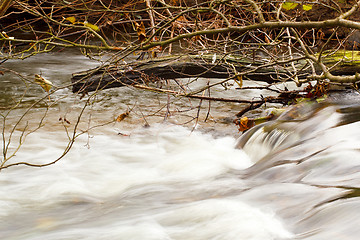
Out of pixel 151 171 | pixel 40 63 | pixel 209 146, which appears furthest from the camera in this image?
pixel 40 63

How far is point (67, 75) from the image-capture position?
7.90 metres

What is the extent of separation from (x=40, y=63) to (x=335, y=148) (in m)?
6.78

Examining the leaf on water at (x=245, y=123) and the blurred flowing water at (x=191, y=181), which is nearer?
the blurred flowing water at (x=191, y=181)

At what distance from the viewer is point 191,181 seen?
374 cm

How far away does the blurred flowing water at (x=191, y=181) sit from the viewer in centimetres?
264

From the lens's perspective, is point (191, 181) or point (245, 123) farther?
point (245, 123)

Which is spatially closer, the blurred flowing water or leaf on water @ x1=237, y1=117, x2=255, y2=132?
the blurred flowing water

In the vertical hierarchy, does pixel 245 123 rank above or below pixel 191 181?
above

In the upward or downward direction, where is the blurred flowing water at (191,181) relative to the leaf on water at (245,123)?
downward

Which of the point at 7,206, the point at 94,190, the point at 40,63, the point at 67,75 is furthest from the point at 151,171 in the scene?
the point at 40,63

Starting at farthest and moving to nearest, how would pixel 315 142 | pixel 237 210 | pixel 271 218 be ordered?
pixel 315 142
pixel 237 210
pixel 271 218

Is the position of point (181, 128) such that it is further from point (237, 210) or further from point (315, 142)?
point (237, 210)

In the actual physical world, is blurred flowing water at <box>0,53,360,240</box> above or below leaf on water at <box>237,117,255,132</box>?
below

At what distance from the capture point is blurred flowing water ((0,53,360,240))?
264 centimetres
